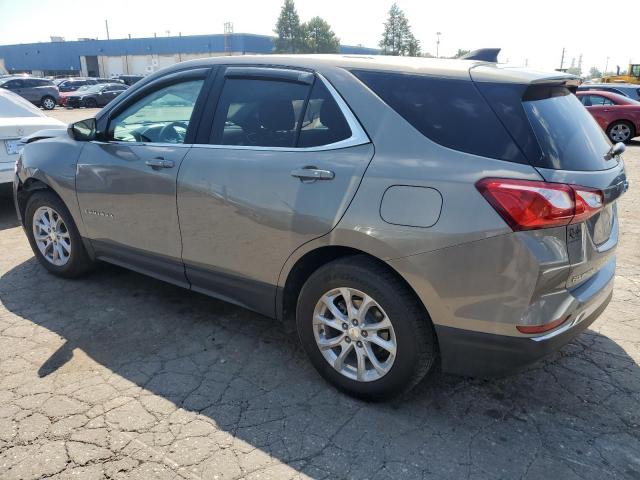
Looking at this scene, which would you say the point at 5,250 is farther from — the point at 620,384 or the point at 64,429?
the point at 620,384

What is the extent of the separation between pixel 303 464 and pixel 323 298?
0.84m

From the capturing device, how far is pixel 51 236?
449 cm

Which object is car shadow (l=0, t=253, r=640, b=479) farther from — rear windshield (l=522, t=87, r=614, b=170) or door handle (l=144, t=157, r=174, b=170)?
rear windshield (l=522, t=87, r=614, b=170)

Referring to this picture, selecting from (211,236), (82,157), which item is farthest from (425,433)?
(82,157)

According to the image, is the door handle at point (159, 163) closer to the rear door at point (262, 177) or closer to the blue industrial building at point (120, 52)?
the rear door at point (262, 177)

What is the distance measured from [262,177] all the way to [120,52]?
86735 mm

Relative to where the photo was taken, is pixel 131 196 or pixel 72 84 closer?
pixel 131 196

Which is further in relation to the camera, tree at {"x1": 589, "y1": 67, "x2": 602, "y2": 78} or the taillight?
tree at {"x1": 589, "y1": 67, "x2": 602, "y2": 78}

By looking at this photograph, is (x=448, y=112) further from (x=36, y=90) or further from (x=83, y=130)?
(x=36, y=90)

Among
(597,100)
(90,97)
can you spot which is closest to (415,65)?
(597,100)

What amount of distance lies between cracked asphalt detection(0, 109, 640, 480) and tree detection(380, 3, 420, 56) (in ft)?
265

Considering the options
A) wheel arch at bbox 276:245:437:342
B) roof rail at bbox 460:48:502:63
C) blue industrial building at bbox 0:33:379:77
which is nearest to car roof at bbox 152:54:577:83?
roof rail at bbox 460:48:502:63

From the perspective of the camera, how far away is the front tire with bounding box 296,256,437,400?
2.59 m

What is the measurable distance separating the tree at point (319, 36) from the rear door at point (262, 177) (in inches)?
3122
